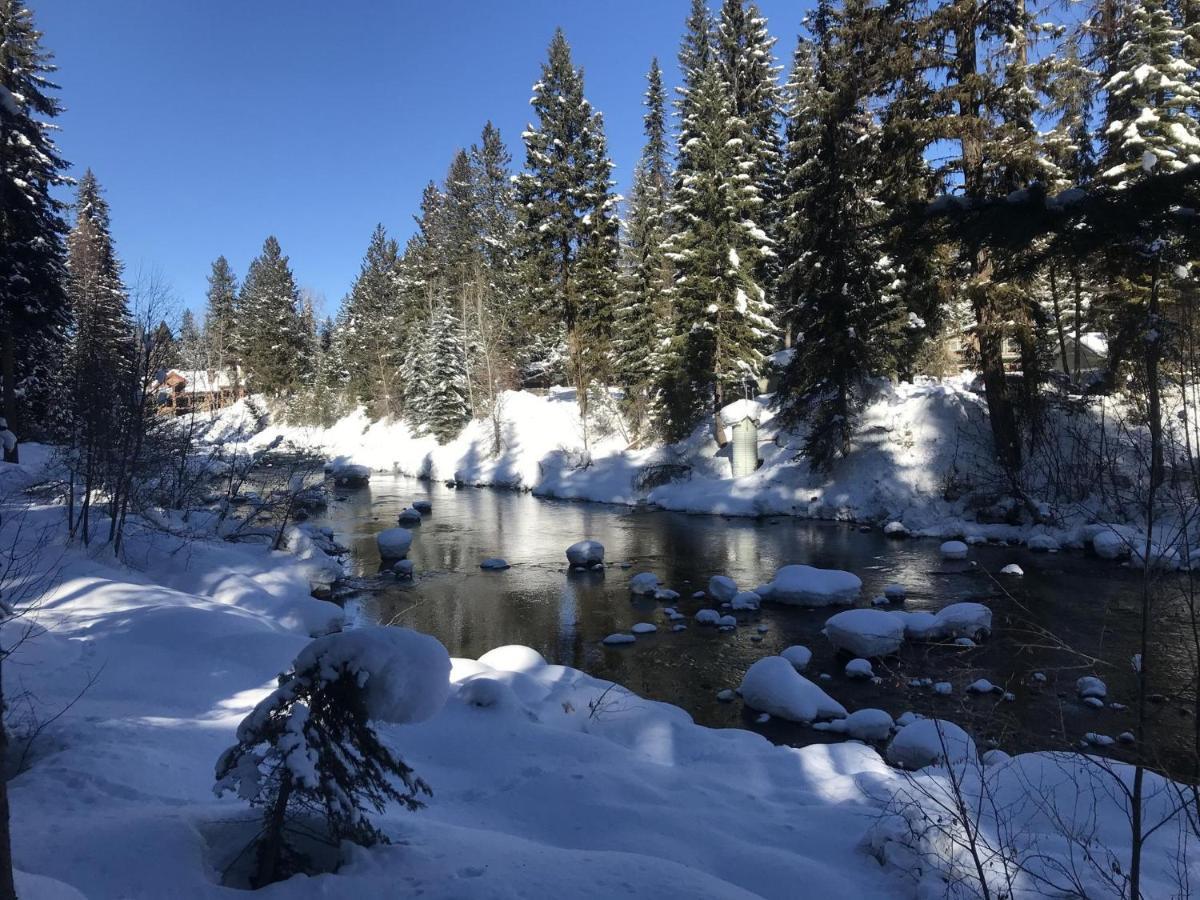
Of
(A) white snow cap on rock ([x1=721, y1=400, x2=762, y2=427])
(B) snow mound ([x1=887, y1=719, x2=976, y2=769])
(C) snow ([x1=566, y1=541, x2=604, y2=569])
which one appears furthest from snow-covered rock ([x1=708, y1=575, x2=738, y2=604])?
(A) white snow cap on rock ([x1=721, y1=400, x2=762, y2=427])

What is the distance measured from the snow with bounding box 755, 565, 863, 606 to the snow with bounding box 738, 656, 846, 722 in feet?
12.6

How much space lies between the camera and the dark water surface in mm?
7352

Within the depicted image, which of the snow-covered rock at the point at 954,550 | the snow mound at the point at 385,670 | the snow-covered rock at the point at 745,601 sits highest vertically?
the snow mound at the point at 385,670

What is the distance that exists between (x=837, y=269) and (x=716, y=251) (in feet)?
15.3

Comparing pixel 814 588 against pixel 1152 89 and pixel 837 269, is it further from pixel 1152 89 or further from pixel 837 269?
pixel 1152 89

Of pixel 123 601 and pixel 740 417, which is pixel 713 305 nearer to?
pixel 740 417

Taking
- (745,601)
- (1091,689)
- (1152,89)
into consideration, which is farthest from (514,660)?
(1152,89)

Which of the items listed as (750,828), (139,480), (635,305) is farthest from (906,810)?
(635,305)

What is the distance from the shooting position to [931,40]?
1659 cm

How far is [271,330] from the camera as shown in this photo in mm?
50938

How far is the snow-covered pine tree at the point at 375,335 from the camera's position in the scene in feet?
145

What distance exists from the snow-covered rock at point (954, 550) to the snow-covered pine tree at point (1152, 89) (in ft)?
30.7

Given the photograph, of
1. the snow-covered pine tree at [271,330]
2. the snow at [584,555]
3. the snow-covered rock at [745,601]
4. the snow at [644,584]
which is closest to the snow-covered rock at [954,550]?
the snow-covered rock at [745,601]

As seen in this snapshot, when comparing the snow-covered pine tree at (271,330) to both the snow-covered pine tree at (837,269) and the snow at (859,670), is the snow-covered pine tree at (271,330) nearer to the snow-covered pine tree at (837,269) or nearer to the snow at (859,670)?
the snow-covered pine tree at (837,269)
